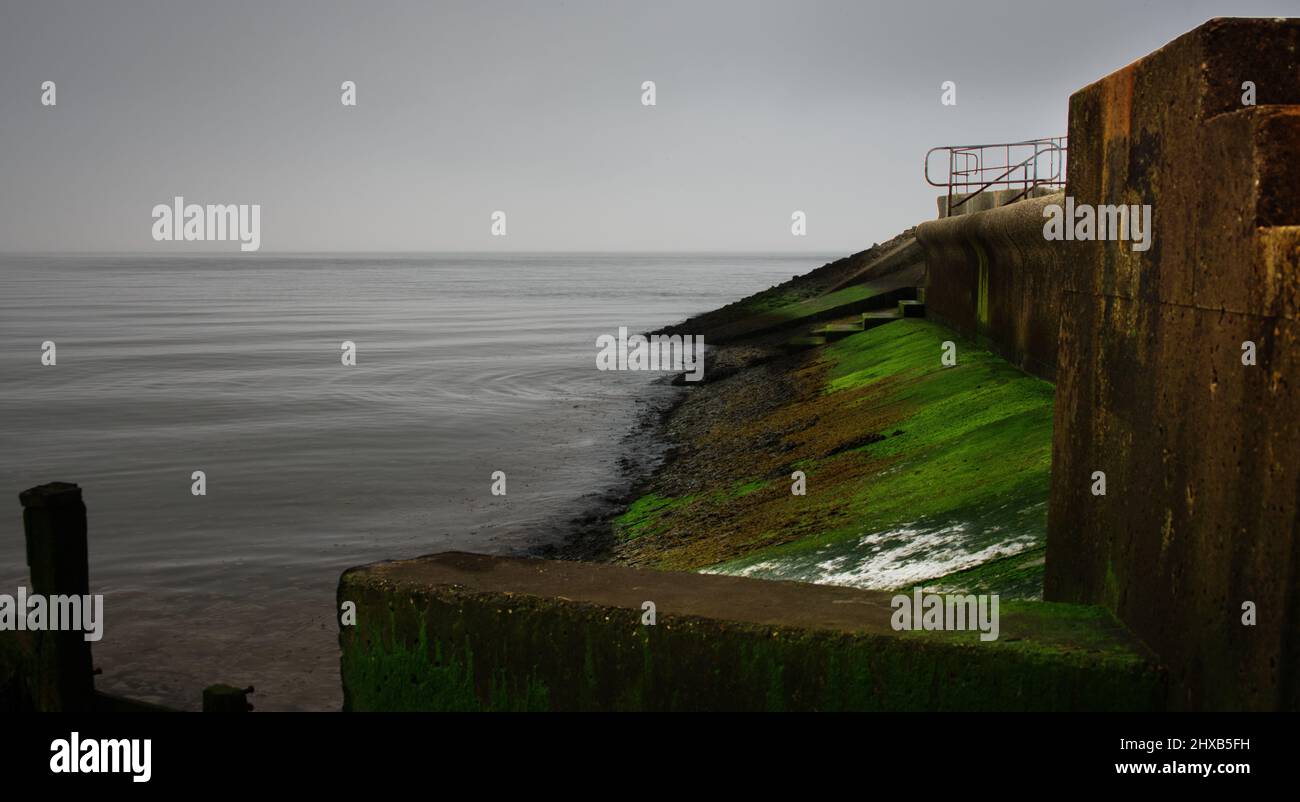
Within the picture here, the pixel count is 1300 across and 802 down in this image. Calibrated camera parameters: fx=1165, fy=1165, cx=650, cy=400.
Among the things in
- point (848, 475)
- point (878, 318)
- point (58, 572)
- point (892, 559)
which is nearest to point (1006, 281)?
point (848, 475)

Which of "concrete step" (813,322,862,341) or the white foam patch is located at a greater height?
"concrete step" (813,322,862,341)

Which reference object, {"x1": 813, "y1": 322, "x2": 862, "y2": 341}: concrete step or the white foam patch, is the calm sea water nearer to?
the white foam patch

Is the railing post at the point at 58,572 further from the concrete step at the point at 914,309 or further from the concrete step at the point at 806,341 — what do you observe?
the concrete step at the point at 806,341

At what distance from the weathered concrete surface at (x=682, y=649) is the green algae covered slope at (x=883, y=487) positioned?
6.66 feet

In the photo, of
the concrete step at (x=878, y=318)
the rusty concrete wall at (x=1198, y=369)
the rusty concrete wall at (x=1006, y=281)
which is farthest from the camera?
the concrete step at (x=878, y=318)

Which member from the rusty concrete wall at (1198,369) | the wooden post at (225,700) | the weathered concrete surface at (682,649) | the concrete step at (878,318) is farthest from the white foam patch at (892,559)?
the concrete step at (878,318)

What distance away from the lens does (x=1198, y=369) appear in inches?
120

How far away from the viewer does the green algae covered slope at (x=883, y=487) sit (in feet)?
22.2

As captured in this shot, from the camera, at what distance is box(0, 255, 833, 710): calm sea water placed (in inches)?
372

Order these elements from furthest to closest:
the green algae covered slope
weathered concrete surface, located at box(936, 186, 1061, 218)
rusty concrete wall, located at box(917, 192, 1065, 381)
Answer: weathered concrete surface, located at box(936, 186, 1061, 218)
rusty concrete wall, located at box(917, 192, 1065, 381)
the green algae covered slope

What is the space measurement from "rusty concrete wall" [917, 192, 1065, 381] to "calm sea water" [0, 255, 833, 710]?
17.4 feet

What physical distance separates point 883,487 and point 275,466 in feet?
34.4

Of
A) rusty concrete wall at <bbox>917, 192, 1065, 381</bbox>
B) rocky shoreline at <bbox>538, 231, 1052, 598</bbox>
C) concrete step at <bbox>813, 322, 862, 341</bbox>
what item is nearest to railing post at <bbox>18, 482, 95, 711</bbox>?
rocky shoreline at <bbox>538, 231, 1052, 598</bbox>
